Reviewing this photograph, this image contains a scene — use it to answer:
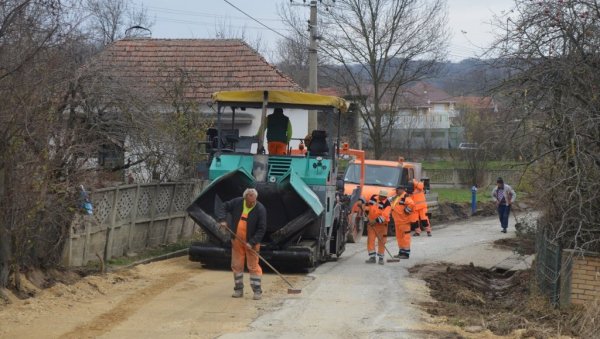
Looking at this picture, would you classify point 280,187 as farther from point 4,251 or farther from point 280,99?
point 4,251

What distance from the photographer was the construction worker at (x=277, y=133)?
51.9ft

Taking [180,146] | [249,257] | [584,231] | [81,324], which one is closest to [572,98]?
[584,231]

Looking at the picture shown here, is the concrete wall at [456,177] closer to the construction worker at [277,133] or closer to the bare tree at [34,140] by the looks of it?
the construction worker at [277,133]

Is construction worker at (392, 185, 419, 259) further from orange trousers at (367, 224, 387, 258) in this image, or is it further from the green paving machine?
the green paving machine

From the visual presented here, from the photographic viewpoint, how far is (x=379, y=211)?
55.2ft

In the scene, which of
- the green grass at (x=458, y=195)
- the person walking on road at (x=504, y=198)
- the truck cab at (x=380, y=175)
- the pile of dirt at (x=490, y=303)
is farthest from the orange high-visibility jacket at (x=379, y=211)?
the green grass at (x=458, y=195)

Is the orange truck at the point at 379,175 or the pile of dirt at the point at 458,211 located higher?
the orange truck at the point at 379,175

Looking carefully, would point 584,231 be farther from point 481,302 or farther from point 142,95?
point 142,95

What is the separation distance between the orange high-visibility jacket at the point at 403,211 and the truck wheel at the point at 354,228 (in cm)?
216

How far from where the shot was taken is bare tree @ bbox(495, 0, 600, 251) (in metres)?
10.7

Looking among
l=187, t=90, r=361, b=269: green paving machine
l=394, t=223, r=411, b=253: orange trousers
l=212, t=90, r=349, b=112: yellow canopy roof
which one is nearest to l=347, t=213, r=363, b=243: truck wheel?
l=394, t=223, r=411, b=253: orange trousers

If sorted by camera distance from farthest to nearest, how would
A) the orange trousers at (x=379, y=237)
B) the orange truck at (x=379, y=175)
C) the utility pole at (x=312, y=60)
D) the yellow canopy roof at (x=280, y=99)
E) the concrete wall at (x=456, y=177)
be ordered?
the concrete wall at (x=456, y=177)
the orange truck at (x=379, y=175)
the utility pole at (x=312, y=60)
the orange trousers at (x=379, y=237)
the yellow canopy roof at (x=280, y=99)

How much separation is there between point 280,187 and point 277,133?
1.88 metres

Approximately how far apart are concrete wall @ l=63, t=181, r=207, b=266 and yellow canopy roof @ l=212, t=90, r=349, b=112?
2.56 metres
